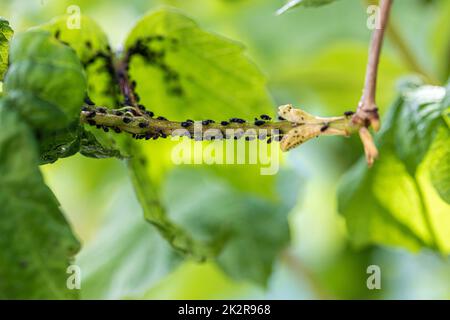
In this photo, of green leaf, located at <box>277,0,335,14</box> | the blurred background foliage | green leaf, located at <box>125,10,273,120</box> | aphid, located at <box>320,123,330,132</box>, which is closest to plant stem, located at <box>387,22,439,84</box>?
the blurred background foliage

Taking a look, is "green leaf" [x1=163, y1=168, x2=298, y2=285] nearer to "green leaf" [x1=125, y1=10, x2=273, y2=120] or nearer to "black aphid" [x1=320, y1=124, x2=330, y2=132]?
"green leaf" [x1=125, y1=10, x2=273, y2=120]

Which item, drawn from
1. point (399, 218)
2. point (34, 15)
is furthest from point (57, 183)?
point (399, 218)

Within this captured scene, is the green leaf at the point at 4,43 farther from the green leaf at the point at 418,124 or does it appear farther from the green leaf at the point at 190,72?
the green leaf at the point at 418,124

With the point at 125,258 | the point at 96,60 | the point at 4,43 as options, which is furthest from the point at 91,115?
the point at 125,258

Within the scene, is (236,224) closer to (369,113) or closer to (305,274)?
(305,274)

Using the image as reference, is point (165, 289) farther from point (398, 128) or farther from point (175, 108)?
point (398, 128)

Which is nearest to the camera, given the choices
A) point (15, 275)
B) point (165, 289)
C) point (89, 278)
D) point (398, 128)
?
point (15, 275)
